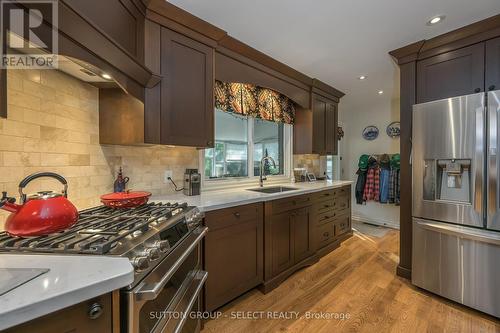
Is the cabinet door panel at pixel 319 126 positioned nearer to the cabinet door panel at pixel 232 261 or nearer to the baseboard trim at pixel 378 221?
the cabinet door panel at pixel 232 261

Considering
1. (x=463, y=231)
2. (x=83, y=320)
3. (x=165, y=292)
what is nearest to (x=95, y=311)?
(x=83, y=320)

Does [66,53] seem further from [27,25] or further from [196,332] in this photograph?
[196,332]

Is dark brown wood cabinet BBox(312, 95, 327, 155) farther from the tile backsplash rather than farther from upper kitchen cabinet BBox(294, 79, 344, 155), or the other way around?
the tile backsplash

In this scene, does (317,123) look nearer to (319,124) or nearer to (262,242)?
(319,124)

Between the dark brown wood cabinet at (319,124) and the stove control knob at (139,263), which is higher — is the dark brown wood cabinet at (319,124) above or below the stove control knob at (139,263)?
above

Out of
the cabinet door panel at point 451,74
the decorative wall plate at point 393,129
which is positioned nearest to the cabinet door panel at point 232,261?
the cabinet door panel at point 451,74

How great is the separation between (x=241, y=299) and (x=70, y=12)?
2.15m

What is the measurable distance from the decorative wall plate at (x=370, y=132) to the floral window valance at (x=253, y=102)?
1968mm

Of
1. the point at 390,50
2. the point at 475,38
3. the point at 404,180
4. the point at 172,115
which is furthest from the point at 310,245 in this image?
the point at 475,38

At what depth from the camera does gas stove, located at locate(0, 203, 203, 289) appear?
79 cm

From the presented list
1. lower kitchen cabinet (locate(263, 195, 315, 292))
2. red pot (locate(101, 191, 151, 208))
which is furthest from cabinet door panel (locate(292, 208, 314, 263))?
red pot (locate(101, 191, 151, 208))

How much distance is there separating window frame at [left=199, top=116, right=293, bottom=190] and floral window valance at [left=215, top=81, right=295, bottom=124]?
0.66 feet

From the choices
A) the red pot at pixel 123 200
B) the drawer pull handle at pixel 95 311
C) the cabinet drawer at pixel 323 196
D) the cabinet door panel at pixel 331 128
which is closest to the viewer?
the drawer pull handle at pixel 95 311

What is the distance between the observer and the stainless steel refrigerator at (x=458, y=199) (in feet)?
5.42
